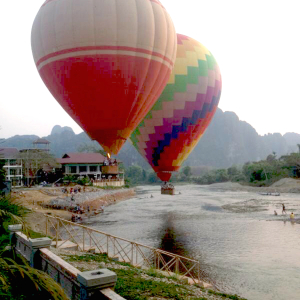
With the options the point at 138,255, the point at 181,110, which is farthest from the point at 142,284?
the point at 181,110

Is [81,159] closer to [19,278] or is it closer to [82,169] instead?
[82,169]

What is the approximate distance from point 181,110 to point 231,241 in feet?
43.2

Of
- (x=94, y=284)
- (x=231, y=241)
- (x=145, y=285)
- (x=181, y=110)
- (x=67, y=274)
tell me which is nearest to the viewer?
(x=94, y=284)

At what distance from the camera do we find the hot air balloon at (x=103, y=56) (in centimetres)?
1516

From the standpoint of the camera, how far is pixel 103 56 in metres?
15.2

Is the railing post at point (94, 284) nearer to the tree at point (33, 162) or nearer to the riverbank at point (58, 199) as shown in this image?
the riverbank at point (58, 199)

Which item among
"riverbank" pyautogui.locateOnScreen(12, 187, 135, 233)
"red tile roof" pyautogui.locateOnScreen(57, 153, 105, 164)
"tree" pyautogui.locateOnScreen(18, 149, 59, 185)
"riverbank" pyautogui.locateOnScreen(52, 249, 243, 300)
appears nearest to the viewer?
"riverbank" pyautogui.locateOnScreen(52, 249, 243, 300)

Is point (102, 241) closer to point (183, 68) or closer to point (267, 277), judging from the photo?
point (267, 277)

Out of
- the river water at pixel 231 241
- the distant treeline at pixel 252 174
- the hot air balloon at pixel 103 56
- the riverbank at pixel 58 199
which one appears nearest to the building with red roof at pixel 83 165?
the riverbank at pixel 58 199

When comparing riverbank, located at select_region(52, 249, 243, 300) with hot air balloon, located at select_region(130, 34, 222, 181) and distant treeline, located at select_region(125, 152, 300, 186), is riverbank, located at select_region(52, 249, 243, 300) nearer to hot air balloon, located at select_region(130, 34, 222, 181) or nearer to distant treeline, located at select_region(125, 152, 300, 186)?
hot air balloon, located at select_region(130, 34, 222, 181)

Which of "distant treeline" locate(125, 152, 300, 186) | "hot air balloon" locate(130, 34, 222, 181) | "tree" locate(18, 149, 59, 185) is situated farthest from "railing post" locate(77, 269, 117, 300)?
"distant treeline" locate(125, 152, 300, 186)

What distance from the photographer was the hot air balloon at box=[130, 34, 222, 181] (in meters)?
24.5

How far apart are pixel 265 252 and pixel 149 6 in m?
19.8

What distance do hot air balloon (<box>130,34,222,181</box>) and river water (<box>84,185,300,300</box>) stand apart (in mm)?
7510
